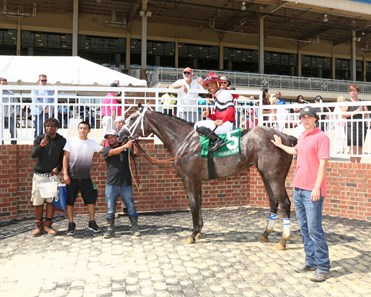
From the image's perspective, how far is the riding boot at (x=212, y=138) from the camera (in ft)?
20.7

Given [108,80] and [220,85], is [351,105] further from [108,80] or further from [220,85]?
[108,80]

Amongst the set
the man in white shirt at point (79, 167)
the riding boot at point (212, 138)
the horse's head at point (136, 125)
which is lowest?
the man in white shirt at point (79, 167)

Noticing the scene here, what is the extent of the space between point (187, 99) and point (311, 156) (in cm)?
471

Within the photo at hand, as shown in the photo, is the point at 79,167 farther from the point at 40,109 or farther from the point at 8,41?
the point at 8,41

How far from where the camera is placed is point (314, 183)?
470 cm

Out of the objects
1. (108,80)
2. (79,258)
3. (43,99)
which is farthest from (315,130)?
(108,80)

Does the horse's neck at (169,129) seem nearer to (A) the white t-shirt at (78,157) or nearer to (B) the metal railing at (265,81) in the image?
(A) the white t-shirt at (78,157)

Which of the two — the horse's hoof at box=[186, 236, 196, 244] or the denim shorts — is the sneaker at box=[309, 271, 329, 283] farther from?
the denim shorts

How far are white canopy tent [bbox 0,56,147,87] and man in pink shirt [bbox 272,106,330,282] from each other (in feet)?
29.0

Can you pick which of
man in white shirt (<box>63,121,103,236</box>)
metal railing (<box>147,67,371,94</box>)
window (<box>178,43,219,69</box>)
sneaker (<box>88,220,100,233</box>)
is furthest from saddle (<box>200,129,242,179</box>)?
window (<box>178,43,219,69</box>)

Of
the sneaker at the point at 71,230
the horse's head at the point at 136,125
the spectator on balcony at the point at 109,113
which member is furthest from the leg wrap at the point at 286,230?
the spectator on balcony at the point at 109,113

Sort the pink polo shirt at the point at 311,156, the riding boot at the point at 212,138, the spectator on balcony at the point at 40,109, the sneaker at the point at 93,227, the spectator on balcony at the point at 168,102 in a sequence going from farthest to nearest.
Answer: the spectator on balcony at the point at 168,102, the spectator on balcony at the point at 40,109, the sneaker at the point at 93,227, the riding boot at the point at 212,138, the pink polo shirt at the point at 311,156

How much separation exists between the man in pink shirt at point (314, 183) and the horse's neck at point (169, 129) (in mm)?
2375

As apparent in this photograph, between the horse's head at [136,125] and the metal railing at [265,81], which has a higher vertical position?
the metal railing at [265,81]
